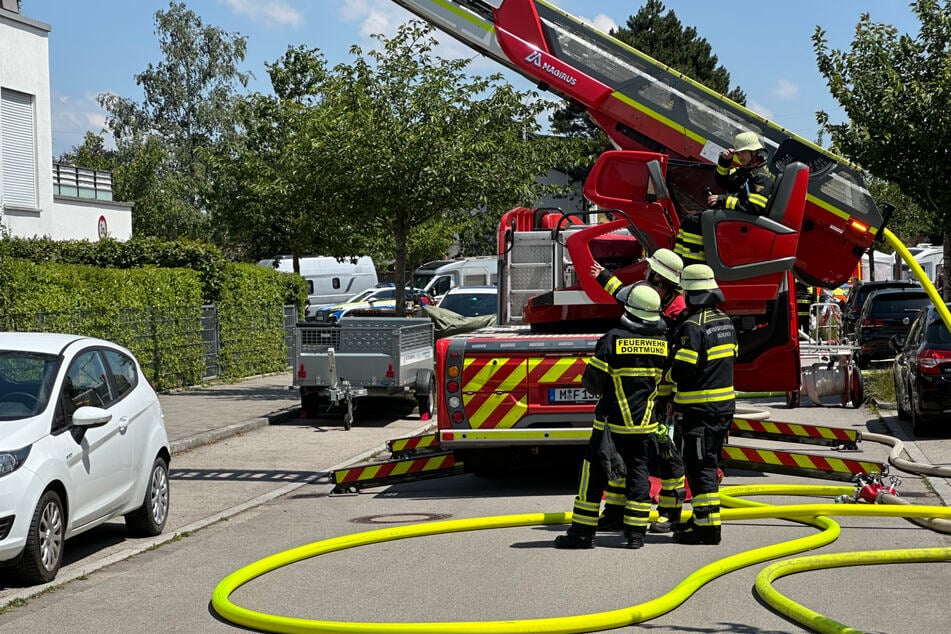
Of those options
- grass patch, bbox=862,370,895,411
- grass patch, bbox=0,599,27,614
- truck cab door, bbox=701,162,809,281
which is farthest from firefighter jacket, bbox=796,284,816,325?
grass patch, bbox=0,599,27,614

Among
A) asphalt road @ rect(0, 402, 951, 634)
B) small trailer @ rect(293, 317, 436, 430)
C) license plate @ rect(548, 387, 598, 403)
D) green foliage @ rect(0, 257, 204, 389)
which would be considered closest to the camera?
asphalt road @ rect(0, 402, 951, 634)

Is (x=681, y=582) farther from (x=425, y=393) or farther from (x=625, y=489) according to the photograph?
(x=425, y=393)

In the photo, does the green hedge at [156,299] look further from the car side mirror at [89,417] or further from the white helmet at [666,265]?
the white helmet at [666,265]

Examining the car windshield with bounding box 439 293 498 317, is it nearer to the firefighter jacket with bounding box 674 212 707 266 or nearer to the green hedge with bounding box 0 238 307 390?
the green hedge with bounding box 0 238 307 390

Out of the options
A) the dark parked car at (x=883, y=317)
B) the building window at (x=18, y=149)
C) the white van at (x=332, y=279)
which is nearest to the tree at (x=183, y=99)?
the white van at (x=332, y=279)

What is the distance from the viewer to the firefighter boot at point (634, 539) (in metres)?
8.38

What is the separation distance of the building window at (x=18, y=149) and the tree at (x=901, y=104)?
2011 cm

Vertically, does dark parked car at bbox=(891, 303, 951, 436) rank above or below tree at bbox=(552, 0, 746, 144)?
below

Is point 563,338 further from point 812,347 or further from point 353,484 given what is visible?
point 812,347

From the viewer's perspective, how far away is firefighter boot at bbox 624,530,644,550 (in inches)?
330

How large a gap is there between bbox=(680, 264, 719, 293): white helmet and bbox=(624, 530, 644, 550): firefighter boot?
68.7 inches

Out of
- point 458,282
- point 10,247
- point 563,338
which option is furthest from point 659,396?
point 458,282

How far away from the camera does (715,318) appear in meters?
8.72

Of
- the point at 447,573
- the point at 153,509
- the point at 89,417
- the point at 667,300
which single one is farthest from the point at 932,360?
the point at 89,417
